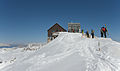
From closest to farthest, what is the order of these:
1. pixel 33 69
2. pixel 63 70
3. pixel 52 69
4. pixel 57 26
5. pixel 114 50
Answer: pixel 63 70 → pixel 52 69 → pixel 33 69 → pixel 114 50 → pixel 57 26

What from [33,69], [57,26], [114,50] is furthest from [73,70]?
[57,26]

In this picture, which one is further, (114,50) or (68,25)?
(68,25)

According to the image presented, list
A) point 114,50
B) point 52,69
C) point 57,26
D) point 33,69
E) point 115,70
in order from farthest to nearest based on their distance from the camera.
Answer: point 57,26, point 114,50, point 33,69, point 52,69, point 115,70

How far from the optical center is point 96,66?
12.5 feet

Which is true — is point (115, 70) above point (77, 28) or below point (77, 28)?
below

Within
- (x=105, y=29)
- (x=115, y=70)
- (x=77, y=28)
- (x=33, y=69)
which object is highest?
(x=77, y=28)

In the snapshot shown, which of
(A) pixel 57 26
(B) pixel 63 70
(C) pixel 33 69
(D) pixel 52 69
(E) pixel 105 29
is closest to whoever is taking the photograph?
(B) pixel 63 70

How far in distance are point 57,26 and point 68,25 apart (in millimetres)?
4495

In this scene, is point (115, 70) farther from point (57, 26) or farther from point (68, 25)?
point (57, 26)

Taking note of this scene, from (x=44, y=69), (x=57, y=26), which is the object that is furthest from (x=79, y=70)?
(x=57, y=26)

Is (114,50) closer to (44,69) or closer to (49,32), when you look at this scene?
(44,69)

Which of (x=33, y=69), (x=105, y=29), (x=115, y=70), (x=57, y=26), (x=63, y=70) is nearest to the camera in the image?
(x=115, y=70)

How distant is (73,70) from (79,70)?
298 millimetres

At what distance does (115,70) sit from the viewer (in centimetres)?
362
